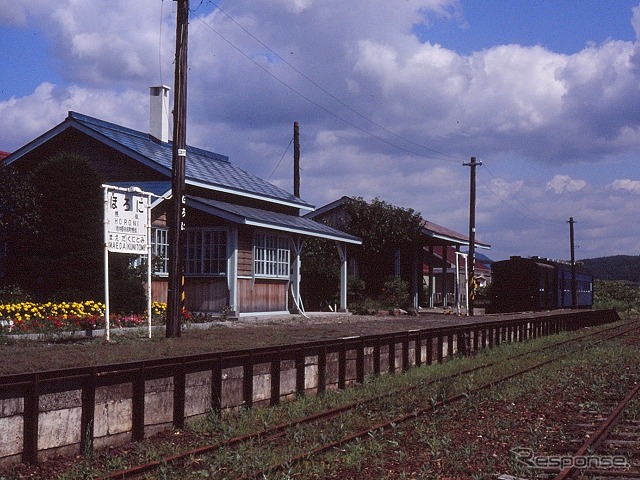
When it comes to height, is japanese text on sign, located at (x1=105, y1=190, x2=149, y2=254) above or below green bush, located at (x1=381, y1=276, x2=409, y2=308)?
above

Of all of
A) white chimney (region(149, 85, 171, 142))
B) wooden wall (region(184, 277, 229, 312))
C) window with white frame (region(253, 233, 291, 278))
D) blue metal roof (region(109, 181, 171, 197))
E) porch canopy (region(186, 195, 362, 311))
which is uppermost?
white chimney (region(149, 85, 171, 142))

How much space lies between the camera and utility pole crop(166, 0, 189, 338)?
46.6 ft

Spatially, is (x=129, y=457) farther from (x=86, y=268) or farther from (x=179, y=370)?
(x=86, y=268)

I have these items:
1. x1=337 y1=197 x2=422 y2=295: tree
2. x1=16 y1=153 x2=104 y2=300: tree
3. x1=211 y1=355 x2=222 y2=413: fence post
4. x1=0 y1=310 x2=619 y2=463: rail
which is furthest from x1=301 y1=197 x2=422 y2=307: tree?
x1=211 y1=355 x2=222 y2=413: fence post

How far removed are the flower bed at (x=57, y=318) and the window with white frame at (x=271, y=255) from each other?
6.08 m

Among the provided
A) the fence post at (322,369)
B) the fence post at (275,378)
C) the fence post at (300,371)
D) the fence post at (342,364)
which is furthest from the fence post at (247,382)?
the fence post at (342,364)

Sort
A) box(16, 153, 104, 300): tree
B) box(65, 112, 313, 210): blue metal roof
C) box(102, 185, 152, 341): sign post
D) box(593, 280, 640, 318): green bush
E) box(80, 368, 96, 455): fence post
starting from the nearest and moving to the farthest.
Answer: box(80, 368, 96, 455): fence post → box(102, 185, 152, 341): sign post → box(16, 153, 104, 300): tree → box(65, 112, 313, 210): blue metal roof → box(593, 280, 640, 318): green bush

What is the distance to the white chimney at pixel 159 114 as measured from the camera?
85.4 ft

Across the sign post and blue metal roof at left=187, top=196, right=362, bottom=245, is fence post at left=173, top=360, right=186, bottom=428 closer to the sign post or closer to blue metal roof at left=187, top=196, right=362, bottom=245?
the sign post

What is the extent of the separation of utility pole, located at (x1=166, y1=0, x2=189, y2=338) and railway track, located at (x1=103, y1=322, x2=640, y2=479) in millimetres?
4438

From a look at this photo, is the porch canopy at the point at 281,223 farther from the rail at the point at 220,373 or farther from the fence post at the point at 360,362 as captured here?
the fence post at the point at 360,362

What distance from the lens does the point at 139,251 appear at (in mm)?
14906

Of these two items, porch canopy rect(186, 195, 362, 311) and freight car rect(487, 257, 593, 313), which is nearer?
porch canopy rect(186, 195, 362, 311)

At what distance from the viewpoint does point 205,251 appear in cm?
2239
